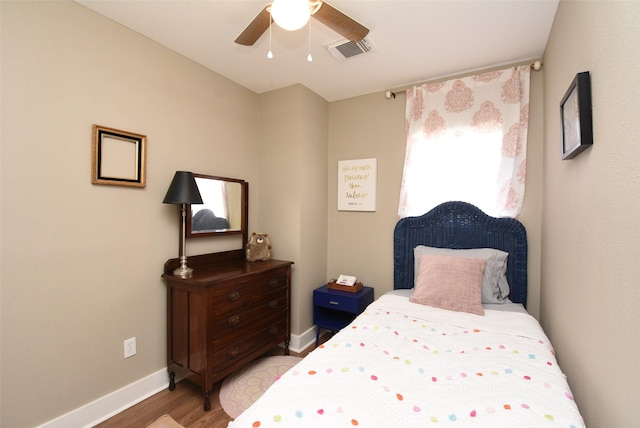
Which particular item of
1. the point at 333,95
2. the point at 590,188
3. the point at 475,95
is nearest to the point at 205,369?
the point at 590,188

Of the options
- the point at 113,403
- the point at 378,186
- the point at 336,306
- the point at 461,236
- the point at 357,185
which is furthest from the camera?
the point at 357,185

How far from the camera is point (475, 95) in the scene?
245cm

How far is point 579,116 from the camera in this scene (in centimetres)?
117

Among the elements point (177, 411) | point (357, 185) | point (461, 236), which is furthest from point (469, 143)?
point (177, 411)

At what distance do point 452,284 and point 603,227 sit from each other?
1096mm

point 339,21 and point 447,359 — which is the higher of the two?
point 339,21

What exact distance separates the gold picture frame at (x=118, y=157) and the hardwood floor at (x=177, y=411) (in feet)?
4.95

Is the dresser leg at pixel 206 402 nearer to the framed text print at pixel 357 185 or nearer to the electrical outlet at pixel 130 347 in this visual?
the electrical outlet at pixel 130 347

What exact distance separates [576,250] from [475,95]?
5.37ft

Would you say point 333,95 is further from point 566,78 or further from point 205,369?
point 205,369

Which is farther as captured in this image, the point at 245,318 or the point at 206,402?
the point at 245,318

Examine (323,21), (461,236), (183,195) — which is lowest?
(461,236)

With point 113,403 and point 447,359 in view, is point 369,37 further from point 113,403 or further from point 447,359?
point 113,403

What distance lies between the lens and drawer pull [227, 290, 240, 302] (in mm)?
2066
